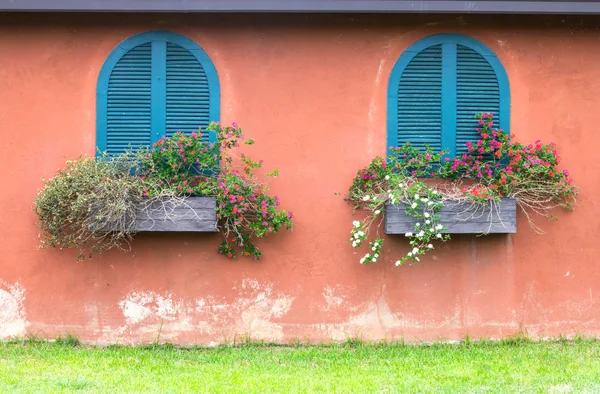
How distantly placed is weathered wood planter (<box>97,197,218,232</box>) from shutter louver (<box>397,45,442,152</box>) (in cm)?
187

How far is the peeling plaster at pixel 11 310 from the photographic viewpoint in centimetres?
560

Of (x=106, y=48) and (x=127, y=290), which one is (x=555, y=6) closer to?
(x=106, y=48)

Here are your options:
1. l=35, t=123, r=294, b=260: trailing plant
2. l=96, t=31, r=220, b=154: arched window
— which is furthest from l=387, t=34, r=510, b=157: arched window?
l=96, t=31, r=220, b=154: arched window

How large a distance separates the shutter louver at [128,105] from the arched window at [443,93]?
2.24m

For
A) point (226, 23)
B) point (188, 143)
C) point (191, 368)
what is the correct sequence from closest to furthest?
1. point (191, 368)
2. point (188, 143)
3. point (226, 23)

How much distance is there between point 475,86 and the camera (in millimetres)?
5754

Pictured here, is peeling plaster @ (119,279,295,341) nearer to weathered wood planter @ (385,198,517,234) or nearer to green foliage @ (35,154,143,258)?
green foliage @ (35,154,143,258)

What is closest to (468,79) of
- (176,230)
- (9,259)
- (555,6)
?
(555,6)

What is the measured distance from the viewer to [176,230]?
5289 millimetres

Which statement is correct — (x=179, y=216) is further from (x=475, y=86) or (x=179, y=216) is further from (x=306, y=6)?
(x=475, y=86)

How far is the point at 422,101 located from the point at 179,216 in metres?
2.45

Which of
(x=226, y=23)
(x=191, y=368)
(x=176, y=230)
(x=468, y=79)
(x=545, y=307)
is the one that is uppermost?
(x=226, y=23)

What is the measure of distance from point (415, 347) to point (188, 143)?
2.72m

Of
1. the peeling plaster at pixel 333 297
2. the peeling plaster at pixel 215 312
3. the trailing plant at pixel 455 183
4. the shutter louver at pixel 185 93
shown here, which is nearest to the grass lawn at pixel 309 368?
the peeling plaster at pixel 215 312
